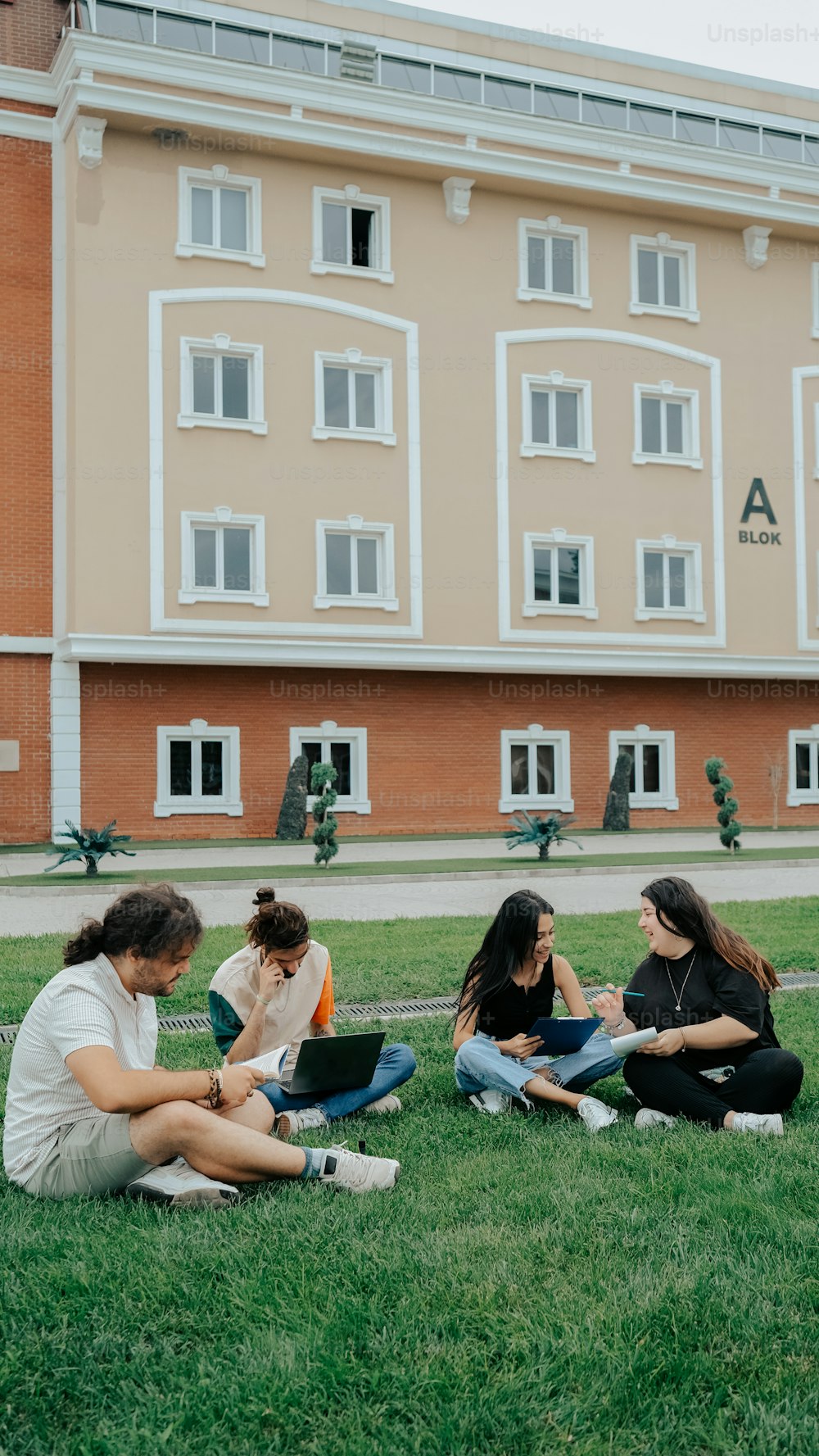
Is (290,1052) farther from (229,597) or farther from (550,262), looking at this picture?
(550,262)

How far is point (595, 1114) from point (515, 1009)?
760 mm

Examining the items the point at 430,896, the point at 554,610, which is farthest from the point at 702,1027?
the point at 554,610

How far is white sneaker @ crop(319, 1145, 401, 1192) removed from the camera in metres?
4.71

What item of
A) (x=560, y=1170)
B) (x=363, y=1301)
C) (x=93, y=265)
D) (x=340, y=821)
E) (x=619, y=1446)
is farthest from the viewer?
(x=340, y=821)

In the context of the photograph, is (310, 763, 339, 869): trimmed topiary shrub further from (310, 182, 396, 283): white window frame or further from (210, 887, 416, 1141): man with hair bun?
(210, 887, 416, 1141): man with hair bun

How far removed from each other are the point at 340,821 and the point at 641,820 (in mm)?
7469

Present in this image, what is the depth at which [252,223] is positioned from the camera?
85.9 ft

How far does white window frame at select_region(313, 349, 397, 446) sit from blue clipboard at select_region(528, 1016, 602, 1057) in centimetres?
2188

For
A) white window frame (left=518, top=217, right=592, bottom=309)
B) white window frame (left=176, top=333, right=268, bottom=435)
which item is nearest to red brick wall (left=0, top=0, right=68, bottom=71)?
white window frame (left=176, top=333, right=268, bottom=435)

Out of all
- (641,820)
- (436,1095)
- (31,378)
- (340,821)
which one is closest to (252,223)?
(31,378)

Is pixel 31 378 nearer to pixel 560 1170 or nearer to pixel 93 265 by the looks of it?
pixel 93 265

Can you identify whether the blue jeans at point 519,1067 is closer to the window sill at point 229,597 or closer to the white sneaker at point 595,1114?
the white sneaker at point 595,1114

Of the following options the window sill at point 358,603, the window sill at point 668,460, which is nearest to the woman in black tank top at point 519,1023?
the window sill at point 358,603

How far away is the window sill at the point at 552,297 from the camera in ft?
92.5
